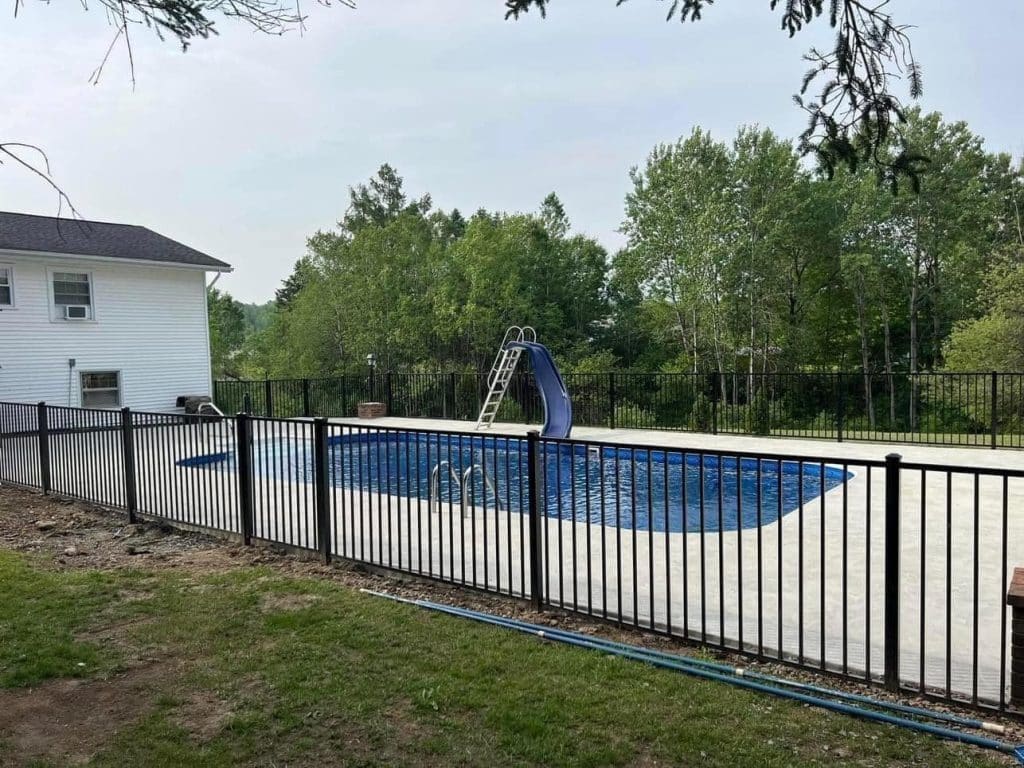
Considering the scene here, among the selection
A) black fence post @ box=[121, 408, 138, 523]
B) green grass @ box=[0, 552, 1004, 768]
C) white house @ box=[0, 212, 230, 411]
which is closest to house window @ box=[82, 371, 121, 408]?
white house @ box=[0, 212, 230, 411]

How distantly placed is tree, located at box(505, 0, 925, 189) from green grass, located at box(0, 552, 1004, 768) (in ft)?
9.78

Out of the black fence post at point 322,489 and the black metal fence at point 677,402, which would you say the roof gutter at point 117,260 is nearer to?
the black metal fence at point 677,402

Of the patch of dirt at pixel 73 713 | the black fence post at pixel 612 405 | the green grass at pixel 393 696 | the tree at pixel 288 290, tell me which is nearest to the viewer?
the green grass at pixel 393 696

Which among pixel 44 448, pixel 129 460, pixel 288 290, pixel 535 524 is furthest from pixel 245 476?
pixel 288 290

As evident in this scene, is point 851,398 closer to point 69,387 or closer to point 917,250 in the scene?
point 917,250

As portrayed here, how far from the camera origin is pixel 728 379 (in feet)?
73.4

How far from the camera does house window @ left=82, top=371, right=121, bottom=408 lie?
16609 mm

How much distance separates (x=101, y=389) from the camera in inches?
A: 662

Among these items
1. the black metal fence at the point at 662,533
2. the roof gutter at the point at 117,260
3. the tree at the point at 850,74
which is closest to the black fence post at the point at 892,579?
the black metal fence at the point at 662,533

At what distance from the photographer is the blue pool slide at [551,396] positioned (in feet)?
41.1

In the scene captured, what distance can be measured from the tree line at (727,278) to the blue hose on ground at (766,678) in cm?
1720

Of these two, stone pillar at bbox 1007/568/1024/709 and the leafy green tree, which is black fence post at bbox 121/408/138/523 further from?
the leafy green tree

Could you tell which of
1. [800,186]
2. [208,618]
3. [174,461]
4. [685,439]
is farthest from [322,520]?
[800,186]

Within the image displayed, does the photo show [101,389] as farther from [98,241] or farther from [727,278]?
[727,278]
